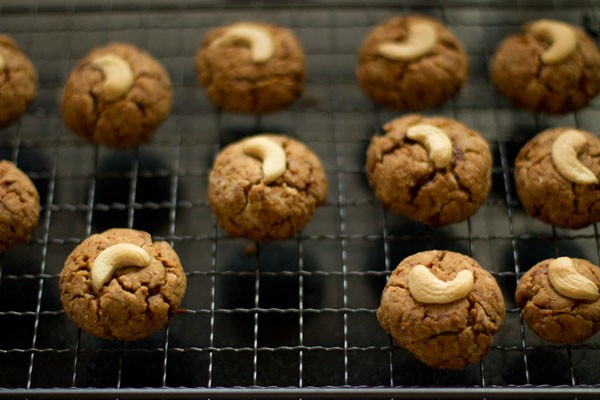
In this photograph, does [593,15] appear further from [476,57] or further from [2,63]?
[2,63]

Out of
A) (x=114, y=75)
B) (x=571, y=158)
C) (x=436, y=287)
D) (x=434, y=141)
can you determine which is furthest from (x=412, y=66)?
(x=114, y=75)

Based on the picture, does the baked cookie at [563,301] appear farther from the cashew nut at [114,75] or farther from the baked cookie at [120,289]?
the cashew nut at [114,75]

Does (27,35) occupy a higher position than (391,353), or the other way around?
(27,35)

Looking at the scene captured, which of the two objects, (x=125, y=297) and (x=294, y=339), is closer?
(x=125, y=297)

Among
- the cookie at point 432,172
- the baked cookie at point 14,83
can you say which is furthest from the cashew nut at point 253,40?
the baked cookie at point 14,83

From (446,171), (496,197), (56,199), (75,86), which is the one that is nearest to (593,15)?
(496,197)

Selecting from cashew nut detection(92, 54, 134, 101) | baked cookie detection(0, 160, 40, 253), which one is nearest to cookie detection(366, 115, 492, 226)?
cashew nut detection(92, 54, 134, 101)

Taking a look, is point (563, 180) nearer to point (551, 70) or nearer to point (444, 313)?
point (551, 70)
